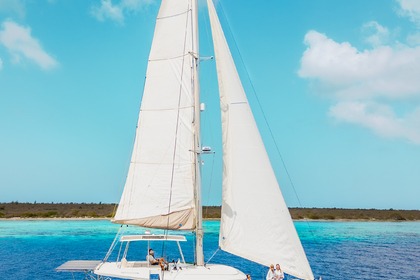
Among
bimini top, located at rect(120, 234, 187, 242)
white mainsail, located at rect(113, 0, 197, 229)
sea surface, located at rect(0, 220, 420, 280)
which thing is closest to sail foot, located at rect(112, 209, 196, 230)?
white mainsail, located at rect(113, 0, 197, 229)

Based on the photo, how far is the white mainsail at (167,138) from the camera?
19750 millimetres

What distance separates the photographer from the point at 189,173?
65.0ft

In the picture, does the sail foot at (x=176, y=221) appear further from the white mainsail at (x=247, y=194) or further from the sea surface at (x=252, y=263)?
the sea surface at (x=252, y=263)

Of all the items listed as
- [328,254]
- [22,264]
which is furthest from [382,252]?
[22,264]

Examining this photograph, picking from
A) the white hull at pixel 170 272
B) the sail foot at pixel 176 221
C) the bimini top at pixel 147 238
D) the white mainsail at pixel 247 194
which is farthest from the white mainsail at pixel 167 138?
the white hull at pixel 170 272

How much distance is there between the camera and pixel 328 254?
47.6 m

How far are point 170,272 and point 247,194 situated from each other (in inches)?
173

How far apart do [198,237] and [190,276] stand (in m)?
2.41

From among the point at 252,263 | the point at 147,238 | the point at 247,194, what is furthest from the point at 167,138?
the point at 252,263

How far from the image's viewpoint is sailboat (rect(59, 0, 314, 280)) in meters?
17.4

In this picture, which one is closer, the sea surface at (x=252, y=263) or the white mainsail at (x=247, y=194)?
the white mainsail at (x=247, y=194)

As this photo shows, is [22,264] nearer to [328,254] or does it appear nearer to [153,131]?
[153,131]

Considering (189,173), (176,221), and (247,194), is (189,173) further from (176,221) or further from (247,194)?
(247,194)

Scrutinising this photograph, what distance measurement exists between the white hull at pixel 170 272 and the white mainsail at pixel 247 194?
0.97m
